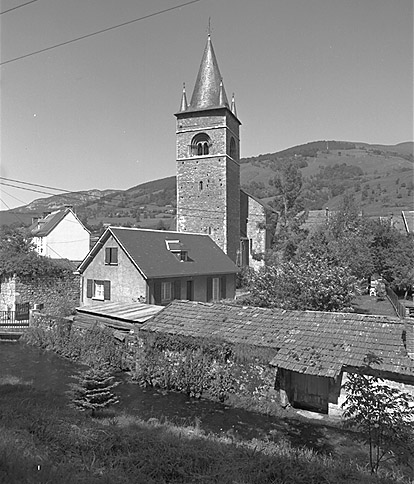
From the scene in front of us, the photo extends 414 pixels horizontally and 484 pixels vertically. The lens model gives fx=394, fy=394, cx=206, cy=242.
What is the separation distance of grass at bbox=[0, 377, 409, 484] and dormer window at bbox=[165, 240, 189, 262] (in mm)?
19910

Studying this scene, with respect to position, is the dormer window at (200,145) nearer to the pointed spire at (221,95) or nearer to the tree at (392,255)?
the pointed spire at (221,95)

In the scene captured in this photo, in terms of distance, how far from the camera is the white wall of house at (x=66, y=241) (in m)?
43.6

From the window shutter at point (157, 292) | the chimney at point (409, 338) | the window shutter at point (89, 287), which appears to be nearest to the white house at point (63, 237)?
the window shutter at point (89, 287)

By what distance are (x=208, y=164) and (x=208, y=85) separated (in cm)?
855

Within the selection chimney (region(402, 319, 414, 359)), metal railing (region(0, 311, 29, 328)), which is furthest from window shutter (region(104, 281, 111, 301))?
chimney (region(402, 319, 414, 359))

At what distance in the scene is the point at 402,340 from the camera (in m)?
11.7

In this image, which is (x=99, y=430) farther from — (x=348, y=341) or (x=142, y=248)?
(x=142, y=248)

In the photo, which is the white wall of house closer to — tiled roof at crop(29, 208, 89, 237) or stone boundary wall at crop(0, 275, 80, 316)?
tiled roof at crop(29, 208, 89, 237)

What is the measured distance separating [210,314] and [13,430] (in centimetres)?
899

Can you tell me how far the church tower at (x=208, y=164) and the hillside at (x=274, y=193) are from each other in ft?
22.7

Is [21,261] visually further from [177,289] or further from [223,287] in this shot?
[223,287]

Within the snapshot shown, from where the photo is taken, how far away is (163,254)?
27.3m

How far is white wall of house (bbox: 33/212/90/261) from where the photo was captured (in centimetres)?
4359

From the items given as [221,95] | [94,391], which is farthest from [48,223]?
[94,391]
